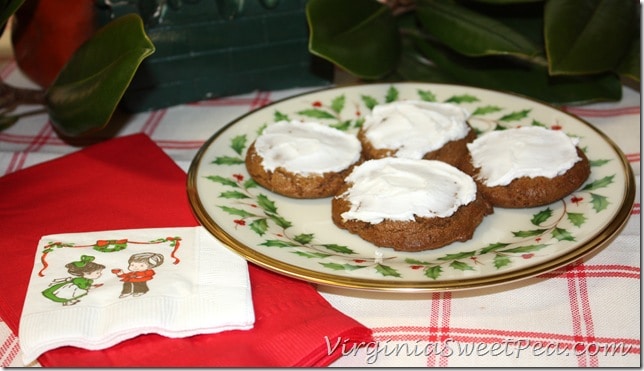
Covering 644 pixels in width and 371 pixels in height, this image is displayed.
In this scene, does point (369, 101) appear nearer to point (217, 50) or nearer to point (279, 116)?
point (279, 116)

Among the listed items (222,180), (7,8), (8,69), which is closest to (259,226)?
(222,180)

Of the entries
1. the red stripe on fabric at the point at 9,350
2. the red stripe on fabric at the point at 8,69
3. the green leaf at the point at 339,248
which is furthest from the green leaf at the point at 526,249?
the red stripe on fabric at the point at 8,69

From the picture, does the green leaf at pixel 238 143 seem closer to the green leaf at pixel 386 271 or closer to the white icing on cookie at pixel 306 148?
the white icing on cookie at pixel 306 148

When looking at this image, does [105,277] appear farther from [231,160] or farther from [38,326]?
[231,160]

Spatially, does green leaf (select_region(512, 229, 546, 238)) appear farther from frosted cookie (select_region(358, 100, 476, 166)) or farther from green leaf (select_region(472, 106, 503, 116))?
green leaf (select_region(472, 106, 503, 116))

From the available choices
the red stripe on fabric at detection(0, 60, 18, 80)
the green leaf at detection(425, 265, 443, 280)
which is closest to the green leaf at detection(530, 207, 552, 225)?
the green leaf at detection(425, 265, 443, 280)
